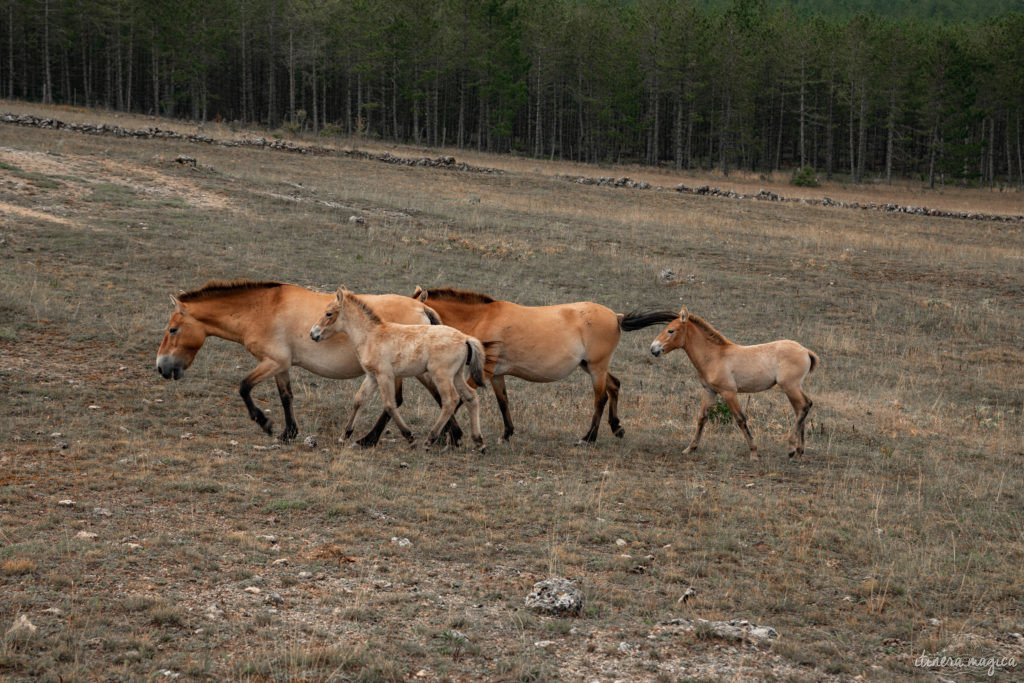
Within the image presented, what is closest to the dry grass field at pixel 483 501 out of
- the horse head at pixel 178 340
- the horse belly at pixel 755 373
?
the horse head at pixel 178 340

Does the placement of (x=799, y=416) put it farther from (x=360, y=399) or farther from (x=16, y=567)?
(x=16, y=567)

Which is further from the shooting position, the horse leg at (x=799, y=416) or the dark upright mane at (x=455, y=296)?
the dark upright mane at (x=455, y=296)

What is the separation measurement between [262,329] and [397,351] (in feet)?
6.82

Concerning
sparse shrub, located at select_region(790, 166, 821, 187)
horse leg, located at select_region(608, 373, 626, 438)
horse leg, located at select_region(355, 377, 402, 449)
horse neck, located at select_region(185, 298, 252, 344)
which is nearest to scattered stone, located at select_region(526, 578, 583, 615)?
horse leg, located at select_region(355, 377, 402, 449)

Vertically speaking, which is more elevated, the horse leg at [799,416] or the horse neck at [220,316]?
the horse neck at [220,316]

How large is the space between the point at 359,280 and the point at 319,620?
15.6m

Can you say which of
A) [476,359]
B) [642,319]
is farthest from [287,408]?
[642,319]

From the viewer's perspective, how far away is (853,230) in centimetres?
3866

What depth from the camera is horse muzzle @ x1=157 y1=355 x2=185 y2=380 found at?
11802 millimetres

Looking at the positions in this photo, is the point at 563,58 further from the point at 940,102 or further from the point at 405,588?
the point at 405,588

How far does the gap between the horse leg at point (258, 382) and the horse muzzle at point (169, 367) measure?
1.12m

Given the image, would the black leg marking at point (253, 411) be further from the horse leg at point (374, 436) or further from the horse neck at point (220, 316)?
the horse leg at point (374, 436)

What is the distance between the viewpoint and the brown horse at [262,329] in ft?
38.7

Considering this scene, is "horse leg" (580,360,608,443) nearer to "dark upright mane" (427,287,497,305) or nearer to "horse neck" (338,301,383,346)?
"dark upright mane" (427,287,497,305)
